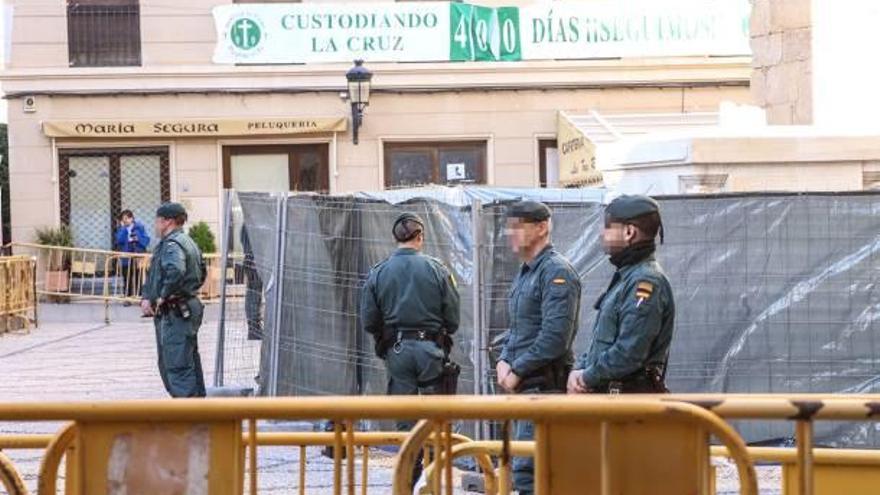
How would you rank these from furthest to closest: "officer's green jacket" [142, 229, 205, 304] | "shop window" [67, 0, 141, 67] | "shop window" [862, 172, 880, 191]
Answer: "shop window" [67, 0, 141, 67]
"shop window" [862, 172, 880, 191]
"officer's green jacket" [142, 229, 205, 304]

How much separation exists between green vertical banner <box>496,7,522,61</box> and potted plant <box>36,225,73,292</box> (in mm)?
8849

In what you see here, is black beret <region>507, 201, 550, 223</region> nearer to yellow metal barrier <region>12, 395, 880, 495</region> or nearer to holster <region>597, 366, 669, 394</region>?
holster <region>597, 366, 669, 394</region>

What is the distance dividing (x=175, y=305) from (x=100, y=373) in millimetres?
5237

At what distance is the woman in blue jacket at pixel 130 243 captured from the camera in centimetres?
2814

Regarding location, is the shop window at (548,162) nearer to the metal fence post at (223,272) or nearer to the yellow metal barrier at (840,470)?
the metal fence post at (223,272)

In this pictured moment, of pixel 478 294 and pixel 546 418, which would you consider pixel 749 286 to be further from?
pixel 546 418

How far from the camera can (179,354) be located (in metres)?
12.5

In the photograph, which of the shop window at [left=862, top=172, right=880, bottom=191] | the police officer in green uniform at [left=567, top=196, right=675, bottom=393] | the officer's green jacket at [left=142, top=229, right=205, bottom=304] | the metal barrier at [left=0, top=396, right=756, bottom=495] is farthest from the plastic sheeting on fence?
the metal barrier at [left=0, top=396, right=756, bottom=495]

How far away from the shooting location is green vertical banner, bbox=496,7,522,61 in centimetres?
3069

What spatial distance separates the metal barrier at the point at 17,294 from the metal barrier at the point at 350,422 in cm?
1936

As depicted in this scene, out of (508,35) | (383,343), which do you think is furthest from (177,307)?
(508,35)

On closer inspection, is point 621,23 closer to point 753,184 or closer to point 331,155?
point 331,155

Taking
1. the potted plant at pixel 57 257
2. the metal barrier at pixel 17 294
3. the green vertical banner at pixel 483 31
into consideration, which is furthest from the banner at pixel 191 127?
the metal barrier at pixel 17 294

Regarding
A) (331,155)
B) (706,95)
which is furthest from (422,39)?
(706,95)
